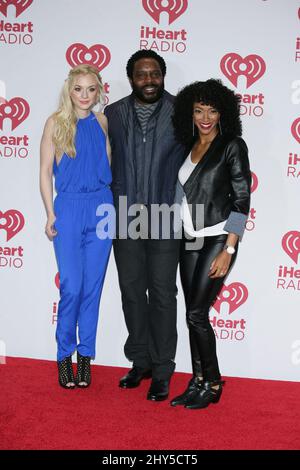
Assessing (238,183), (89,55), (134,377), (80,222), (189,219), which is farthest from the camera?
(89,55)

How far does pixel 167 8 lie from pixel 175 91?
49 centimetres

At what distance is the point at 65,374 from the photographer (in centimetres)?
325

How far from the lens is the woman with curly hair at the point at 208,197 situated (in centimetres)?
288

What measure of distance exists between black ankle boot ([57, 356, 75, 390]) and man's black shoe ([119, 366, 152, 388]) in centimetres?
29

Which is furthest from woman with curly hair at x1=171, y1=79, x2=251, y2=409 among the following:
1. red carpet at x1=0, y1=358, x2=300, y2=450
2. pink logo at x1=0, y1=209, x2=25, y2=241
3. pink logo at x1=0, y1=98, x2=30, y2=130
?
pink logo at x1=0, y1=209, x2=25, y2=241

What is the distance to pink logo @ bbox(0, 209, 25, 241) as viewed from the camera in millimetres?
3684

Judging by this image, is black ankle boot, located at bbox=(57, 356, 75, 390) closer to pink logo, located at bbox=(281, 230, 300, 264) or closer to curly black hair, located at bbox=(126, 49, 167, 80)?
pink logo, located at bbox=(281, 230, 300, 264)

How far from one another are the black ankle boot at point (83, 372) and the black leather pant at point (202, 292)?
66 centimetres

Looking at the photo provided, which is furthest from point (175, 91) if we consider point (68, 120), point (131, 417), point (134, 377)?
point (131, 417)

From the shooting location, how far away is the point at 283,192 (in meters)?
3.48

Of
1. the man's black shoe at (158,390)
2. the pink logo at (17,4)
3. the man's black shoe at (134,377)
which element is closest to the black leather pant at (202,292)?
the man's black shoe at (158,390)

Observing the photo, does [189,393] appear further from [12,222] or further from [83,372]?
[12,222]

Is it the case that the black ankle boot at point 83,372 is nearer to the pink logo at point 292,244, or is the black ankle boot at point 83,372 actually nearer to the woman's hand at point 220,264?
the woman's hand at point 220,264

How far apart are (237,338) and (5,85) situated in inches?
84.9
